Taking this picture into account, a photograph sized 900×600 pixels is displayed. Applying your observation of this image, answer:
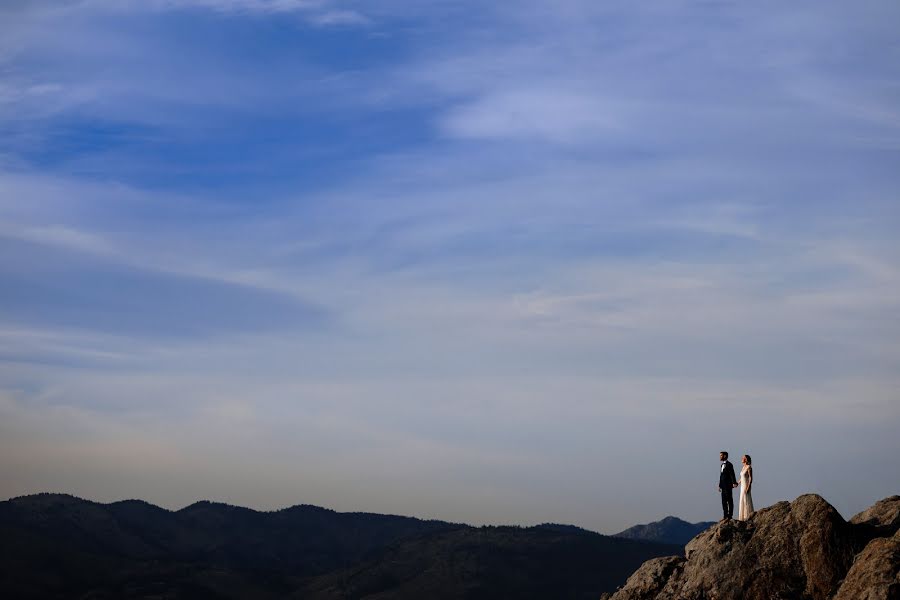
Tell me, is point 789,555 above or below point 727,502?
below

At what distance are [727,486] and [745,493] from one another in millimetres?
822

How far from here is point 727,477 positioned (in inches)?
1478

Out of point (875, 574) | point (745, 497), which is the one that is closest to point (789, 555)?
point (745, 497)

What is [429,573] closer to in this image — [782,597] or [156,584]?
[156,584]

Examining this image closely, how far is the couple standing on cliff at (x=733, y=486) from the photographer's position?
36812 millimetres

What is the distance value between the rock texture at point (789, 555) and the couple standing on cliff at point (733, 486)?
1070 millimetres

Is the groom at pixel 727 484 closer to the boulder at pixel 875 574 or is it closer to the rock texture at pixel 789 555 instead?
the rock texture at pixel 789 555

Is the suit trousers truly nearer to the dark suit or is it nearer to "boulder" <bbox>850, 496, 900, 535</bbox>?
the dark suit

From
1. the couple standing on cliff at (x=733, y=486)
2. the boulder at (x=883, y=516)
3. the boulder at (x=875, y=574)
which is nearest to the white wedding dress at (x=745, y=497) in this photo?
the couple standing on cliff at (x=733, y=486)

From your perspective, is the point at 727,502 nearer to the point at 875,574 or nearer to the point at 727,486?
the point at 727,486

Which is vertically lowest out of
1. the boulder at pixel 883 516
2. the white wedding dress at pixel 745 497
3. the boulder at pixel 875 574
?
the boulder at pixel 875 574

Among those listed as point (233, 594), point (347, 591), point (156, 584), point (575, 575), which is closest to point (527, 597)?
point (575, 575)

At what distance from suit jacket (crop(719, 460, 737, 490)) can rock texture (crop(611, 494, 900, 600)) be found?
72.8 inches

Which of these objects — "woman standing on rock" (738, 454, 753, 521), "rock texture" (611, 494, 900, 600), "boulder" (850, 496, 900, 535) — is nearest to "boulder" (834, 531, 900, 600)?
"rock texture" (611, 494, 900, 600)
